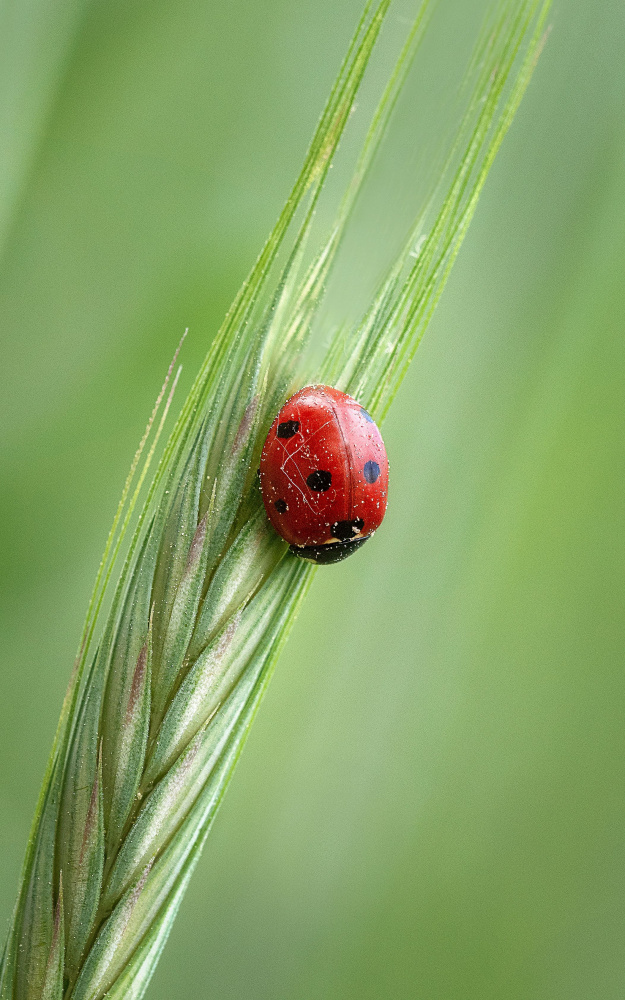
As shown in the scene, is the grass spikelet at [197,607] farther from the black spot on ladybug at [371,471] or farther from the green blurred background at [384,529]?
the green blurred background at [384,529]

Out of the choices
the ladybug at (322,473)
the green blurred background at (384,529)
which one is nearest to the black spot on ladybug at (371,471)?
the ladybug at (322,473)

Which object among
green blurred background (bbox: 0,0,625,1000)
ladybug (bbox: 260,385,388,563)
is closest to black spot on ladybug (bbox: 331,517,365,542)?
ladybug (bbox: 260,385,388,563)

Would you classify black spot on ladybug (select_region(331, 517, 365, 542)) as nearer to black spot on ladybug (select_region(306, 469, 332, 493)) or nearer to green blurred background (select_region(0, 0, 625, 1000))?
black spot on ladybug (select_region(306, 469, 332, 493))

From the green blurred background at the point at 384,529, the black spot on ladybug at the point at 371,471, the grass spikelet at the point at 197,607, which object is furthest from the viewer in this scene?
the green blurred background at the point at 384,529

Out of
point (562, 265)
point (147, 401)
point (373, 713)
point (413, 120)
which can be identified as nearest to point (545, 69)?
point (562, 265)

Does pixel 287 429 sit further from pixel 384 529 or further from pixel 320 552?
pixel 384 529
